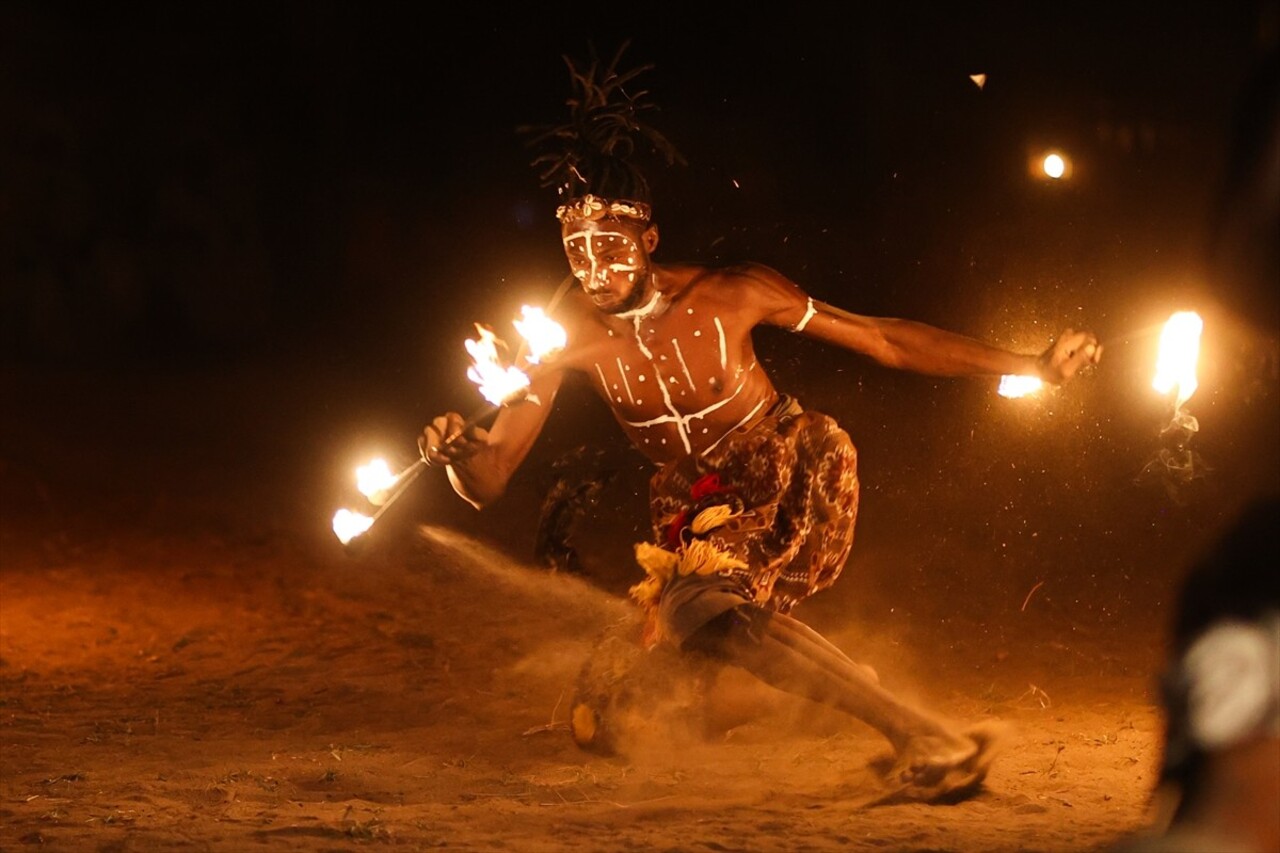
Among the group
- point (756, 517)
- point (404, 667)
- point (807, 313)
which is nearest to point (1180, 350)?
point (807, 313)

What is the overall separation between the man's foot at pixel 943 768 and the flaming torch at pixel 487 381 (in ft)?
5.79

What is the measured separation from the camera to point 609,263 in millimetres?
4840

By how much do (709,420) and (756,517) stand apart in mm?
362

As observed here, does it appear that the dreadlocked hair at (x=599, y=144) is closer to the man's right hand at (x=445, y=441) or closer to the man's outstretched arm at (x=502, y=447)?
the man's outstretched arm at (x=502, y=447)

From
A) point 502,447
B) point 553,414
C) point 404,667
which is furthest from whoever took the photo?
point 553,414

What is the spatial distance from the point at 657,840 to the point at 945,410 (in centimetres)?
438

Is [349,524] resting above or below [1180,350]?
below

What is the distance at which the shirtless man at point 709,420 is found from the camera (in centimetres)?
474

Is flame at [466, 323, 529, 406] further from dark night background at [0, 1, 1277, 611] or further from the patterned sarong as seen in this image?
dark night background at [0, 1, 1277, 611]

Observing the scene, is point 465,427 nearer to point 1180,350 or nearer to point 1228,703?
point 1180,350

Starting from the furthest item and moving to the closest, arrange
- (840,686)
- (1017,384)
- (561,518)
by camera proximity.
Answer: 1. (561,518)
2. (1017,384)
3. (840,686)

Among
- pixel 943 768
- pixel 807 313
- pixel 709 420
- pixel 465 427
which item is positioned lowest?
pixel 943 768

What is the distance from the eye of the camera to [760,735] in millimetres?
5086

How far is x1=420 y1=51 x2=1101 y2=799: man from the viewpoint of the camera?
477 cm
